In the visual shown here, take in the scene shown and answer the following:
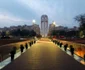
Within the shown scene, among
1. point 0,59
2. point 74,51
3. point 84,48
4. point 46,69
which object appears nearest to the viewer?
point 46,69

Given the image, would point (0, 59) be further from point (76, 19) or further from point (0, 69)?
point (76, 19)

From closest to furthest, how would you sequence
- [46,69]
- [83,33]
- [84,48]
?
[46,69] → [84,48] → [83,33]

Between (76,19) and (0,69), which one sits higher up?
(76,19)

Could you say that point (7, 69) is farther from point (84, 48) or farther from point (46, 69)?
point (84, 48)

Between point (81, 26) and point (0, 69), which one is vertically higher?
point (81, 26)

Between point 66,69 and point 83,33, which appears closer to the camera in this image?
point 66,69

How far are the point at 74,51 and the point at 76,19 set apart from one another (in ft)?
247

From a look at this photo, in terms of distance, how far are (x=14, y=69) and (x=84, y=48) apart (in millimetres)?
9204

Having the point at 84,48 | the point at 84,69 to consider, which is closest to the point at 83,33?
the point at 84,48

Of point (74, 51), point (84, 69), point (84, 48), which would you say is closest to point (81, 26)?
point (74, 51)

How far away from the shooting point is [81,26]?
99.9 meters

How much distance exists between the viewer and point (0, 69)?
1545cm

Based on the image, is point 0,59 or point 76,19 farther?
point 76,19

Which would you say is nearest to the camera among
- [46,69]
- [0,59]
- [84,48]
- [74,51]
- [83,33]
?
[46,69]
